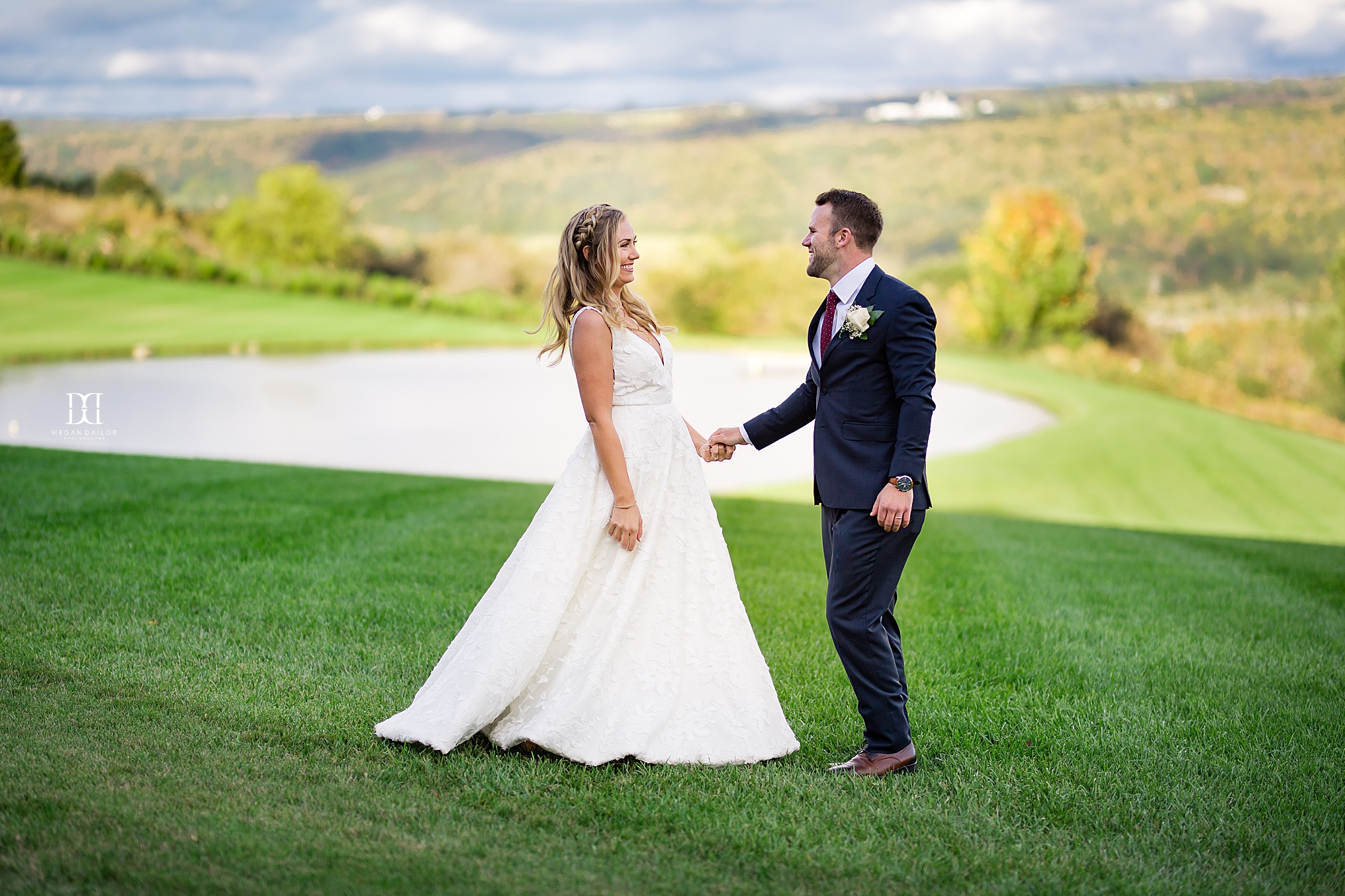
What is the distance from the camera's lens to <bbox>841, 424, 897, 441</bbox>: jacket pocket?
3.32 m

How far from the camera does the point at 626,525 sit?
352cm

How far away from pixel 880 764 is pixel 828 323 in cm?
148

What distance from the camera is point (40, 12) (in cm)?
2325

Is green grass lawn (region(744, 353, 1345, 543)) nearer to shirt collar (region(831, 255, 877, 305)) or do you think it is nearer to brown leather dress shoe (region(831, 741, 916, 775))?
brown leather dress shoe (region(831, 741, 916, 775))

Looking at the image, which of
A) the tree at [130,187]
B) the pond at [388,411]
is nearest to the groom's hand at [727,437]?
the pond at [388,411]

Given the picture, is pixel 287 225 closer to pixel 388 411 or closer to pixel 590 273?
pixel 388 411

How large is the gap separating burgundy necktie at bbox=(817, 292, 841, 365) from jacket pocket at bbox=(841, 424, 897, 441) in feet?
0.86

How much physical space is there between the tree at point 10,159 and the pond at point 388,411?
6102mm

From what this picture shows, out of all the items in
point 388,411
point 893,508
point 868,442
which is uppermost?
point 868,442

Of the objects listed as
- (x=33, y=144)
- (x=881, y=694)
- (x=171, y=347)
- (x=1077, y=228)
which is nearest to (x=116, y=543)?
(x=881, y=694)

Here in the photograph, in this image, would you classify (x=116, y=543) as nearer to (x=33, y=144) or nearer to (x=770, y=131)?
(x=33, y=144)

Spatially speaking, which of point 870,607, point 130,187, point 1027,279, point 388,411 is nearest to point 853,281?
point 870,607

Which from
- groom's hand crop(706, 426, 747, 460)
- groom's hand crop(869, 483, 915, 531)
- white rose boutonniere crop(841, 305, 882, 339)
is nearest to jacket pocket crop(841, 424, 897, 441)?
groom's hand crop(869, 483, 915, 531)

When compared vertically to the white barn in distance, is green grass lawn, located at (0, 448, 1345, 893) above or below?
below
